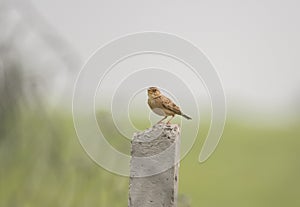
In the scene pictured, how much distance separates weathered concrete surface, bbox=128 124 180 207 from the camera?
151cm

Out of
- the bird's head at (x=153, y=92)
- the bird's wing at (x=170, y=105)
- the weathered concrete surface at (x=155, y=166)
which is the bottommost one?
the weathered concrete surface at (x=155, y=166)

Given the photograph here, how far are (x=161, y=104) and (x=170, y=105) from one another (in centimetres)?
2

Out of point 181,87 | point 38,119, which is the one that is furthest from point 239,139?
point 181,87

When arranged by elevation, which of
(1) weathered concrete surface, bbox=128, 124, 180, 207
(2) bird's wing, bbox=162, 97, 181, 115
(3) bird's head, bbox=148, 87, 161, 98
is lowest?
(1) weathered concrete surface, bbox=128, 124, 180, 207

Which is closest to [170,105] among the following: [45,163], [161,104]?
[161,104]

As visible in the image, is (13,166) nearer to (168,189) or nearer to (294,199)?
(168,189)

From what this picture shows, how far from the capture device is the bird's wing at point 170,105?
1.54 metres

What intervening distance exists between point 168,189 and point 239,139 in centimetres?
179

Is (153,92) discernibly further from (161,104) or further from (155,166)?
(155,166)

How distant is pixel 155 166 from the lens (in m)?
1.52

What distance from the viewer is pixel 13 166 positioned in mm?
2117

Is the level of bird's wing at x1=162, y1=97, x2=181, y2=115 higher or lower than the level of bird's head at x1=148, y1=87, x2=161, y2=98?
lower

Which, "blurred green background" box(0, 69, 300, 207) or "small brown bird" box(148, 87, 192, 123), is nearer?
"small brown bird" box(148, 87, 192, 123)

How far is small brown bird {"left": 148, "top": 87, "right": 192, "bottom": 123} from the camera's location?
1.54 metres
